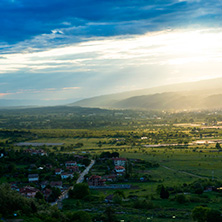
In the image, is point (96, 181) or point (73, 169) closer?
point (96, 181)

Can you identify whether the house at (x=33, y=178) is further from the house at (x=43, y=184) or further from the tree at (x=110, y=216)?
the tree at (x=110, y=216)

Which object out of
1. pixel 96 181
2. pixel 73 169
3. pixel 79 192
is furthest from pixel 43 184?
pixel 73 169

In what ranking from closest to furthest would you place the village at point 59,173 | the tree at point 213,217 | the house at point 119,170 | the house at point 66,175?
the tree at point 213,217, the village at point 59,173, the house at point 66,175, the house at point 119,170

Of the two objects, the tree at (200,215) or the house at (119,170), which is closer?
the tree at (200,215)

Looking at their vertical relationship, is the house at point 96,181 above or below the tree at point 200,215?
below

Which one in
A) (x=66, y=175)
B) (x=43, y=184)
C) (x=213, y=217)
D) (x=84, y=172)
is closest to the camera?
(x=213, y=217)

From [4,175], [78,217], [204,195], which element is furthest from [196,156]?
[78,217]

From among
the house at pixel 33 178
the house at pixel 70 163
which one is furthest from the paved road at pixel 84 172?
the house at pixel 33 178

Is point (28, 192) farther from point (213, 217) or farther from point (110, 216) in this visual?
point (213, 217)

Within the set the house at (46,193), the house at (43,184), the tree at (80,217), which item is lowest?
the house at (43,184)

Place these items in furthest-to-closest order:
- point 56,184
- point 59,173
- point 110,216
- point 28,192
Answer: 1. point 59,173
2. point 56,184
3. point 28,192
4. point 110,216

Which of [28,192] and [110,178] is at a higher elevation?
[28,192]

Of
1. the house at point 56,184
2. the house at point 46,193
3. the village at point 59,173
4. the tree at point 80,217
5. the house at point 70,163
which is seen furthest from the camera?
the house at point 70,163

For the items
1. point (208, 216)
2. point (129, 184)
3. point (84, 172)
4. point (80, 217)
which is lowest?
point (129, 184)
